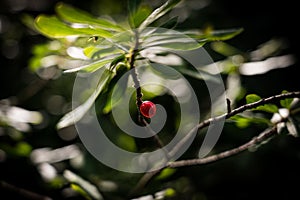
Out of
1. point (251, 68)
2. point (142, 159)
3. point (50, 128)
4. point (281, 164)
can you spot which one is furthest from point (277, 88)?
point (50, 128)

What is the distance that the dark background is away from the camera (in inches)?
62.1

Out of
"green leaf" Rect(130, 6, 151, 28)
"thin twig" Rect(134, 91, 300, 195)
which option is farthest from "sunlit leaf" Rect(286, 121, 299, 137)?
"green leaf" Rect(130, 6, 151, 28)

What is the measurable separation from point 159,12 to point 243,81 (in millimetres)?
620

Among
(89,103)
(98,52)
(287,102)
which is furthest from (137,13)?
(287,102)

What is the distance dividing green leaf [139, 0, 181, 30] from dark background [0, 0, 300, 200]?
2.27 feet

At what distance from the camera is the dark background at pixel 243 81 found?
1.58m

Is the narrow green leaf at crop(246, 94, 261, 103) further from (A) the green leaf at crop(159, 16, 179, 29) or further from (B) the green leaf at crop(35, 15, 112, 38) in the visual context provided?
(B) the green leaf at crop(35, 15, 112, 38)

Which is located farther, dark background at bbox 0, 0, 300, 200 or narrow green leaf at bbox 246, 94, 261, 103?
dark background at bbox 0, 0, 300, 200

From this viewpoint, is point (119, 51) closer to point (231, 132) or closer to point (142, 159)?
point (142, 159)

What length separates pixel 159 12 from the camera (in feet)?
2.77

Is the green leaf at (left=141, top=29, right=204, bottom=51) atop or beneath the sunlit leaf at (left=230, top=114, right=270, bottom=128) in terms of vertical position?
atop

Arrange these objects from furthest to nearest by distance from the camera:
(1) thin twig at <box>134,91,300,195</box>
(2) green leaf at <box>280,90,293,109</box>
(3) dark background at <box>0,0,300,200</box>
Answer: (3) dark background at <box>0,0,300,200</box>, (2) green leaf at <box>280,90,293,109</box>, (1) thin twig at <box>134,91,300,195</box>

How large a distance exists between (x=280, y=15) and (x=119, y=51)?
149cm

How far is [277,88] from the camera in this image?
178cm
